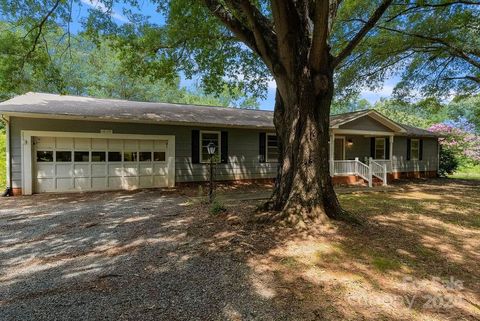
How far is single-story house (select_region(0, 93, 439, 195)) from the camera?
31.0 feet

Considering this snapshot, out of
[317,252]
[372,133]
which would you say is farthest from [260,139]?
[317,252]

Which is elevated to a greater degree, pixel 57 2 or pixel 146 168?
pixel 57 2

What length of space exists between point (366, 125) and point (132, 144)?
37.5 ft

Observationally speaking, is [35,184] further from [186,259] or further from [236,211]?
[186,259]

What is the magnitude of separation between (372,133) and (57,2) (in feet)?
45.9

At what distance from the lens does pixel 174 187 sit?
11555 mm

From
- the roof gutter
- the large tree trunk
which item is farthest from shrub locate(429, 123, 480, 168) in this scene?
the large tree trunk

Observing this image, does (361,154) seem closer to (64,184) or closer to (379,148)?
(379,148)

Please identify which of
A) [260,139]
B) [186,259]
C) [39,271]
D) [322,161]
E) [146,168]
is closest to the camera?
[39,271]

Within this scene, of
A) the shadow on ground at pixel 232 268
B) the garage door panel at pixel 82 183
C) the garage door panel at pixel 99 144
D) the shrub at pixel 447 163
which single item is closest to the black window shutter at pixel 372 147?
the shrub at pixel 447 163

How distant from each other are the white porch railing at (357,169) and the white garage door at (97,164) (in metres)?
7.92

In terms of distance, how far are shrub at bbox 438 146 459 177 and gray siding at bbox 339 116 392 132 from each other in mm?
6897

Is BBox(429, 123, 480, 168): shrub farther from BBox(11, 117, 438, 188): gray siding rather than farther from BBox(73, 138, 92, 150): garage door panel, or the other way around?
BBox(73, 138, 92, 150): garage door panel

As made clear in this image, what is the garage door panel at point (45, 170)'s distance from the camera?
31.9ft
